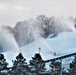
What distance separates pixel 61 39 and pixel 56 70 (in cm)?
→ 13203

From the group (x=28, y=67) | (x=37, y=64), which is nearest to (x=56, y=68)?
(x=37, y=64)

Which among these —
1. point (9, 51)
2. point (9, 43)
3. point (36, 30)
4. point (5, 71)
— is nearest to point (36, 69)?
point (5, 71)

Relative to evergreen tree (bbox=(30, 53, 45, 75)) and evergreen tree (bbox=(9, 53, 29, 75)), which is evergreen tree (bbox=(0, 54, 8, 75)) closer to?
evergreen tree (bbox=(9, 53, 29, 75))

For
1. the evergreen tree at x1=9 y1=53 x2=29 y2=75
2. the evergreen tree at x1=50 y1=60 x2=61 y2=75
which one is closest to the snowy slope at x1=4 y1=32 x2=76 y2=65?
the evergreen tree at x1=50 y1=60 x2=61 y2=75

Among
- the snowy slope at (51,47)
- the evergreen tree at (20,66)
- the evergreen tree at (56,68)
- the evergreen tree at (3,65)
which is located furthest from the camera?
the snowy slope at (51,47)

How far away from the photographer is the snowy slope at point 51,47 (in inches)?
3867

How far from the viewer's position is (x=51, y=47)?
165 metres

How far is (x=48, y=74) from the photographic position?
45.8 metres

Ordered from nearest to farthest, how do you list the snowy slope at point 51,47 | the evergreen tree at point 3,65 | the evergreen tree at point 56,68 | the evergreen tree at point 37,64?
the evergreen tree at point 37,64, the evergreen tree at point 3,65, the evergreen tree at point 56,68, the snowy slope at point 51,47

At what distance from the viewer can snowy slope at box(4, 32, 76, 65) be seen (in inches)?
3867

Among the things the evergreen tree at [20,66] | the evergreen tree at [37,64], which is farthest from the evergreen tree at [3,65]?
the evergreen tree at [37,64]

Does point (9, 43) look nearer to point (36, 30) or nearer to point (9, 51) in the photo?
point (9, 51)

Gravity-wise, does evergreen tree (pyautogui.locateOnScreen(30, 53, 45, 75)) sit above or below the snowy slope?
below

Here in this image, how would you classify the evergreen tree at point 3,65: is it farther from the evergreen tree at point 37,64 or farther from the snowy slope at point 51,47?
the snowy slope at point 51,47
